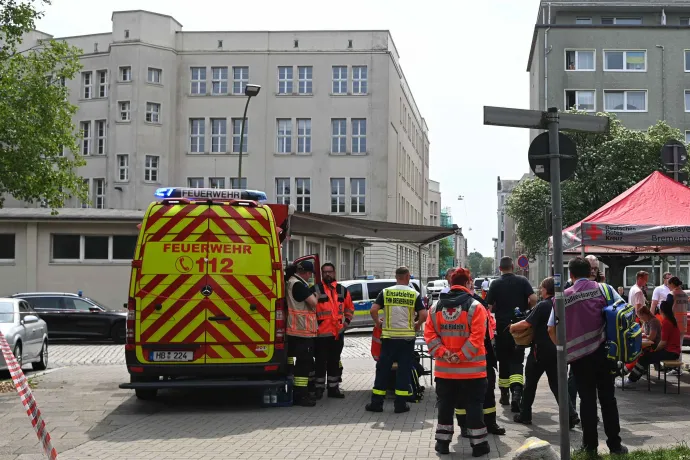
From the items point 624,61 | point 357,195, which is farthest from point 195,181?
point 624,61

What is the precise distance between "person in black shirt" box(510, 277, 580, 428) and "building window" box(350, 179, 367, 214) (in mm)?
47244

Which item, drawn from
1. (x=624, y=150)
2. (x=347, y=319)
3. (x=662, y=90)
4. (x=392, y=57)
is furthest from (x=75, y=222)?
(x=662, y=90)

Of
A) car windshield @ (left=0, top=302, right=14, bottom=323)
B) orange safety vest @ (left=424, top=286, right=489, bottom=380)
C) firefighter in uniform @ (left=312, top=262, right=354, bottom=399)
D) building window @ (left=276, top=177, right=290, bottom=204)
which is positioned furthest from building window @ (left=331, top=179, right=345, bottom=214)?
orange safety vest @ (left=424, top=286, right=489, bottom=380)

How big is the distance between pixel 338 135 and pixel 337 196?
3979 mm

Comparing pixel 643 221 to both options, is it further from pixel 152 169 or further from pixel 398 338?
pixel 152 169

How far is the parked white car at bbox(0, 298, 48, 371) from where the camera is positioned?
51.5 ft

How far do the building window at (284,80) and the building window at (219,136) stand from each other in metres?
4.28

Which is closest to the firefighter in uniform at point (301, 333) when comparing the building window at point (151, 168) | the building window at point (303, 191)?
the building window at point (303, 191)

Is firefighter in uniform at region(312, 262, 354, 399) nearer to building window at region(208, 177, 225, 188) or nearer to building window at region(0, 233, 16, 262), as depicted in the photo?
building window at region(0, 233, 16, 262)

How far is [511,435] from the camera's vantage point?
372 inches

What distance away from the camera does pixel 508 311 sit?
11.2 meters

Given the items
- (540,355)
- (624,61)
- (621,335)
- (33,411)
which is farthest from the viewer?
(624,61)

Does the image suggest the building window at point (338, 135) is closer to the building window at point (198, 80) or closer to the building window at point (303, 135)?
the building window at point (303, 135)

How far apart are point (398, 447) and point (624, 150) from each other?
3778 cm
